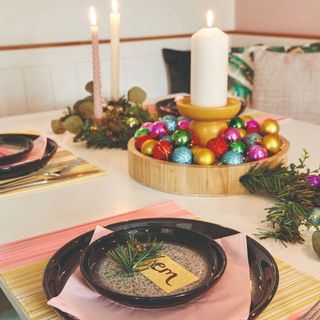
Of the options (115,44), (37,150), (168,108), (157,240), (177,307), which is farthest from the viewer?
(168,108)

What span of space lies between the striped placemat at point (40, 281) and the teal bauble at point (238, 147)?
Result: 30cm

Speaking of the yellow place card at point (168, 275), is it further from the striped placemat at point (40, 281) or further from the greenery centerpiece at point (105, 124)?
the greenery centerpiece at point (105, 124)

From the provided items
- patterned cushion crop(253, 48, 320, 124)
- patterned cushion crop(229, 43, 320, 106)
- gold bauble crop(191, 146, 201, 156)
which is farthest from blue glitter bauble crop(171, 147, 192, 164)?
patterned cushion crop(229, 43, 320, 106)

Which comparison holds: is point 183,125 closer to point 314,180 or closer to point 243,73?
point 314,180

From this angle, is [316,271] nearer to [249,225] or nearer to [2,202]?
[249,225]

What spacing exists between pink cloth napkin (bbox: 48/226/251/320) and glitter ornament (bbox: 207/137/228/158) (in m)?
0.39

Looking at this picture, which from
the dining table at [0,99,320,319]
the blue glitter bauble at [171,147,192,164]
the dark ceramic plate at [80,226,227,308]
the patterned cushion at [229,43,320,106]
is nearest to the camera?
the dark ceramic plate at [80,226,227,308]

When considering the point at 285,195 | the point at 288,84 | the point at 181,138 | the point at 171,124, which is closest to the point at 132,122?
the point at 171,124

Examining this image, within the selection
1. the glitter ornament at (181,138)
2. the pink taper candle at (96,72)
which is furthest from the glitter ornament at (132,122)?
the glitter ornament at (181,138)

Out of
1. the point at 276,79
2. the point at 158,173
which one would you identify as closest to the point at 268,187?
the point at 158,173

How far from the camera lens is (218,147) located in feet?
3.36

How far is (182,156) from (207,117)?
10 cm

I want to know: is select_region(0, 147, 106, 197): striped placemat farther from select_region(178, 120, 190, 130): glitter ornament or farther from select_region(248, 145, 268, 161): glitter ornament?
select_region(248, 145, 268, 161): glitter ornament

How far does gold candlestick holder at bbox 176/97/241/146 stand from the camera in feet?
3.40
